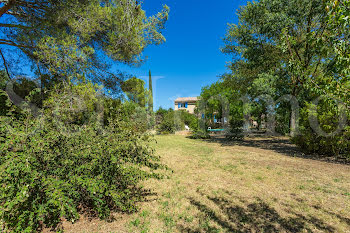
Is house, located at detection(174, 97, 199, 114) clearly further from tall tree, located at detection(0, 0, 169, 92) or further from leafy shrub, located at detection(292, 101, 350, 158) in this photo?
tall tree, located at detection(0, 0, 169, 92)

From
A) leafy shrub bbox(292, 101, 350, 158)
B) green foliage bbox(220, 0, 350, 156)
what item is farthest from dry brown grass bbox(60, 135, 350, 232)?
green foliage bbox(220, 0, 350, 156)

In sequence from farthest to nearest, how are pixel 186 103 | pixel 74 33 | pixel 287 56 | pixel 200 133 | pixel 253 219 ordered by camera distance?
pixel 186 103 → pixel 200 133 → pixel 287 56 → pixel 74 33 → pixel 253 219

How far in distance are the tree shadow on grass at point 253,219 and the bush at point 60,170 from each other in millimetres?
1537

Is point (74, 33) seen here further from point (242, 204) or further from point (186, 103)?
point (186, 103)

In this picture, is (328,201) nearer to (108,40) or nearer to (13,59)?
(108,40)

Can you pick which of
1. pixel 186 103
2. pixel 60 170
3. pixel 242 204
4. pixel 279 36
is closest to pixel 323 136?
pixel 279 36

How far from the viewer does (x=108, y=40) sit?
20.4ft

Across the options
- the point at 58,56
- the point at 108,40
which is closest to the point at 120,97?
the point at 108,40

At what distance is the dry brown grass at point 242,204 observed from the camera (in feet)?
10.1

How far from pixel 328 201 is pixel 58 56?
7.96 m

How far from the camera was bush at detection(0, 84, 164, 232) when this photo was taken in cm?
240

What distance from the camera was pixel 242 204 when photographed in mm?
3857

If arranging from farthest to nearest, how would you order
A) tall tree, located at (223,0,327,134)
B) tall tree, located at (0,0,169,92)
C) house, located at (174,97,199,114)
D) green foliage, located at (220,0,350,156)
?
house, located at (174,97,199,114) < tall tree, located at (223,0,327,134) < green foliage, located at (220,0,350,156) < tall tree, located at (0,0,169,92)

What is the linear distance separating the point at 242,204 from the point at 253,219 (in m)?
0.58
